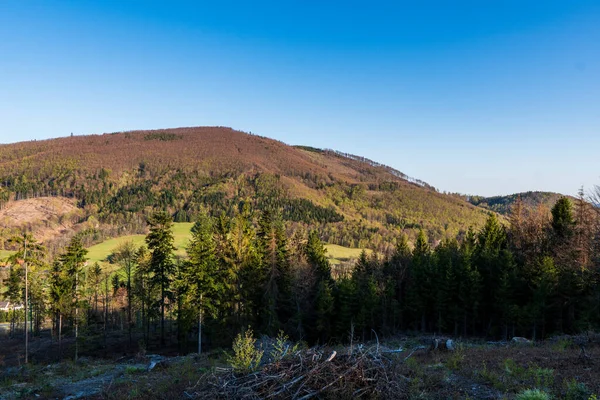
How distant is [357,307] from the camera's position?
123 ft

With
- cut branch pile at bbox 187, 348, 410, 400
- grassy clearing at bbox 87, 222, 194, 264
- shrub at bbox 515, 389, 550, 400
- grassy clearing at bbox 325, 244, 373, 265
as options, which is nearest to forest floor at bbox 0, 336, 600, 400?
cut branch pile at bbox 187, 348, 410, 400

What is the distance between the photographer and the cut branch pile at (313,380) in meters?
6.55

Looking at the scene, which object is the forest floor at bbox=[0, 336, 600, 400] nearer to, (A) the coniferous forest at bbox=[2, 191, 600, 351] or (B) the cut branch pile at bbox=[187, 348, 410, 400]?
(B) the cut branch pile at bbox=[187, 348, 410, 400]

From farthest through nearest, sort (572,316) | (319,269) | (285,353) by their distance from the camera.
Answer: (319,269) → (572,316) → (285,353)

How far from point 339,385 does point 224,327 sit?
1154 inches

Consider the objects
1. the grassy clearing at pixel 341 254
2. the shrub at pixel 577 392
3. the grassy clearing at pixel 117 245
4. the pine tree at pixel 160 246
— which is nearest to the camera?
the shrub at pixel 577 392

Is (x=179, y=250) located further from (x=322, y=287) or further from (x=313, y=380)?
(x=313, y=380)

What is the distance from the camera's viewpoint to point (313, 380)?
6793mm

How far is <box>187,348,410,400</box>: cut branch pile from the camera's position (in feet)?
21.5

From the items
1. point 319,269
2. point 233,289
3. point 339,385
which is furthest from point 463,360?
point 319,269

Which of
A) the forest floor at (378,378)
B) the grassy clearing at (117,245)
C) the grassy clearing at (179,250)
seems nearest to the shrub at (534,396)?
the forest floor at (378,378)

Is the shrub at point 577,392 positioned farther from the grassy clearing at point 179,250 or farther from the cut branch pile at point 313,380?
the grassy clearing at point 179,250

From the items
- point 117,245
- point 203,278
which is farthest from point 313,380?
point 117,245

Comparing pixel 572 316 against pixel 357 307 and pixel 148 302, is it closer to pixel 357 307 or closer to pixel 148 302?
pixel 357 307
